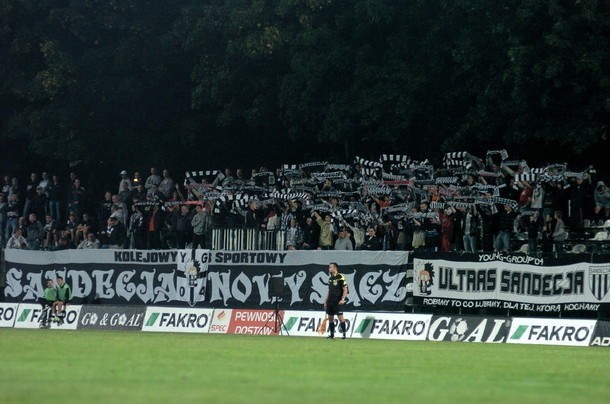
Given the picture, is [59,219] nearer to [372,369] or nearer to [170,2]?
[170,2]

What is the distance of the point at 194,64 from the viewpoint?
5091 centimetres

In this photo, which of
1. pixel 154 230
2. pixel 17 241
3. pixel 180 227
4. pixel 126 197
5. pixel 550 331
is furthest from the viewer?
pixel 17 241

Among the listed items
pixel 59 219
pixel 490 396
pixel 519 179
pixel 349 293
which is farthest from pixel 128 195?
pixel 490 396

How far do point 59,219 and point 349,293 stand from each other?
14.5 metres

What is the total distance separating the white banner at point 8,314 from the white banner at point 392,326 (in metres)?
11.5


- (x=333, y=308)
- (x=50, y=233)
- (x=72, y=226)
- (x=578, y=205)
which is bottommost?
(x=333, y=308)

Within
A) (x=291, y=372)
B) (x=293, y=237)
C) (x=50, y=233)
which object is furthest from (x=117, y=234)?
(x=291, y=372)

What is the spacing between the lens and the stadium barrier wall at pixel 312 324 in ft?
101

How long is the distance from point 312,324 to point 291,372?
601 inches

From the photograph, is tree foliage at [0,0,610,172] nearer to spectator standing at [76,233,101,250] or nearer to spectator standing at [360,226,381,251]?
spectator standing at [360,226,381,251]

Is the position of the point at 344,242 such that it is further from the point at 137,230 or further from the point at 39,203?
the point at 39,203

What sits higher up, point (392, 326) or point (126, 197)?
point (126, 197)

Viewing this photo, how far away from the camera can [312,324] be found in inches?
1374

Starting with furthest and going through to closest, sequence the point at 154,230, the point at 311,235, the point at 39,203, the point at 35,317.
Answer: the point at 39,203 → the point at 154,230 → the point at 35,317 → the point at 311,235
